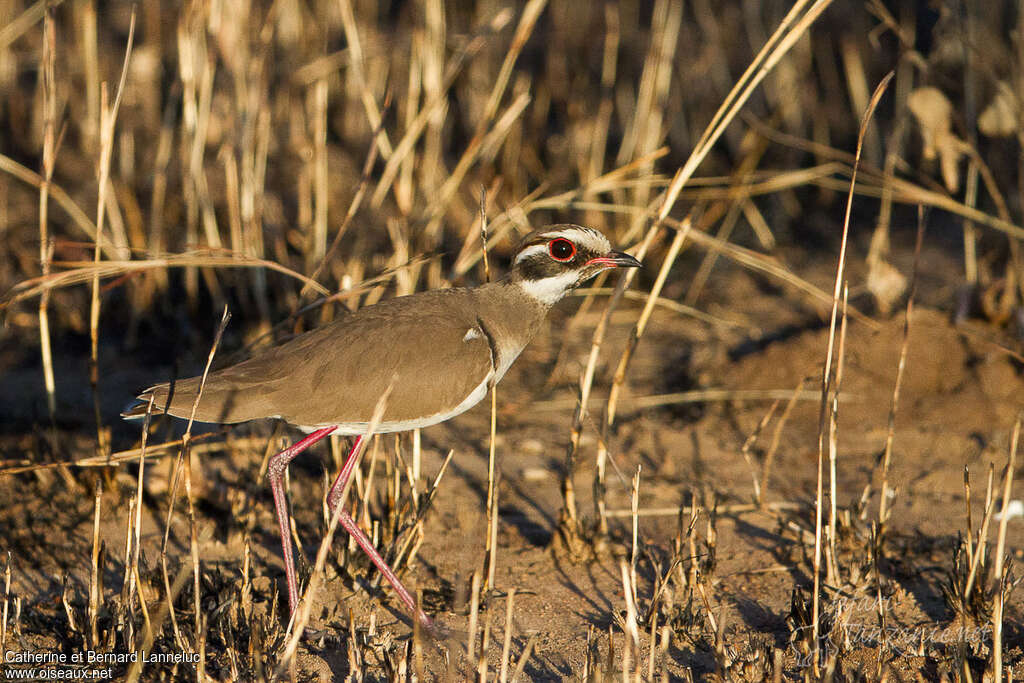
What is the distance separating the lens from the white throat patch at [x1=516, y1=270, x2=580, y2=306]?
4.45 meters

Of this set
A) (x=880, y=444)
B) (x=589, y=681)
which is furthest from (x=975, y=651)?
(x=880, y=444)

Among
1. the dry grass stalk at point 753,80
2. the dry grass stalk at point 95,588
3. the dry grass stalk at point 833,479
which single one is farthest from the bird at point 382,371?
the dry grass stalk at point 833,479

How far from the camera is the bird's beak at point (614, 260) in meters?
4.31

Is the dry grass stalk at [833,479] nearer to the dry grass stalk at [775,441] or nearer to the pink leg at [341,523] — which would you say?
the dry grass stalk at [775,441]

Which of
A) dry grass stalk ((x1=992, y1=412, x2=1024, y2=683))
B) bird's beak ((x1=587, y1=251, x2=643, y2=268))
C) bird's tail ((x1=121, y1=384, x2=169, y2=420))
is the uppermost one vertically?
bird's beak ((x1=587, y1=251, x2=643, y2=268))

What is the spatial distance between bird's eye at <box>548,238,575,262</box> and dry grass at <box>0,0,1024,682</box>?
0.77ft

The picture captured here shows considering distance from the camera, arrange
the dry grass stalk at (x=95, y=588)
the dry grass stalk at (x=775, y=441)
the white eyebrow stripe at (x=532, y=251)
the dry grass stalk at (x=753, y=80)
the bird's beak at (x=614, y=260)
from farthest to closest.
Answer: the dry grass stalk at (x=775, y=441) → the white eyebrow stripe at (x=532, y=251) → the bird's beak at (x=614, y=260) → the dry grass stalk at (x=753, y=80) → the dry grass stalk at (x=95, y=588)

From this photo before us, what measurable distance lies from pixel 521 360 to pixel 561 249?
234cm

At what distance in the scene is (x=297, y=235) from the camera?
7035 millimetres

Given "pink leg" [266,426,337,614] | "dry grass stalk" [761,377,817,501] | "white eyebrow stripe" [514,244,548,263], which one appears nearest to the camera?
"pink leg" [266,426,337,614]

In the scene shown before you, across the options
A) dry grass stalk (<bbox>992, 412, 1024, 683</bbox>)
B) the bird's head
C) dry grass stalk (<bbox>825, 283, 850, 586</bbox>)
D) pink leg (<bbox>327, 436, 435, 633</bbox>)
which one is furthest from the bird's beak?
dry grass stalk (<bbox>992, 412, 1024, 683</bbox>)

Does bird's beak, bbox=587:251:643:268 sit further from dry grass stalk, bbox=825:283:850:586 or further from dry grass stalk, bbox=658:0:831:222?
dry grass stalk, bbox=825:283:850:586

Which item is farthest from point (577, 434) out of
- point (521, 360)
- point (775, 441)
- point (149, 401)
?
point (521, 360)

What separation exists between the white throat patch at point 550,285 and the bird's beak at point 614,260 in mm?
96
